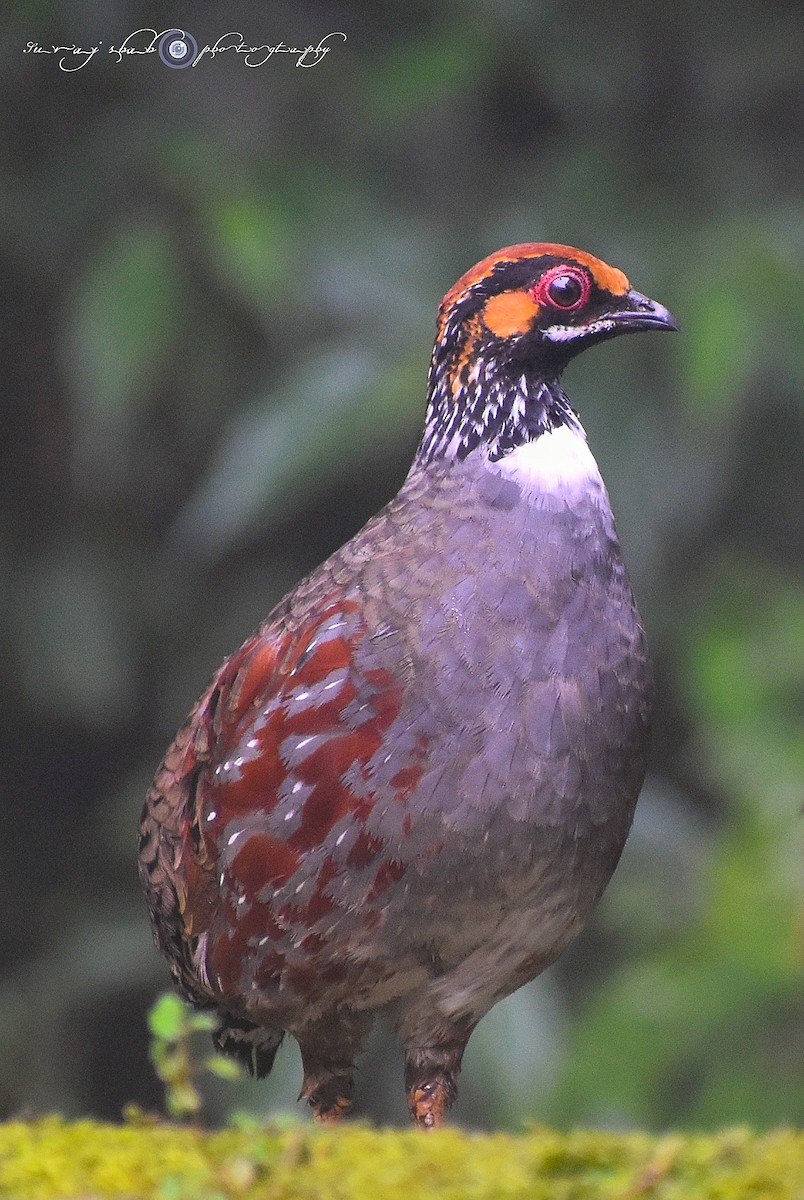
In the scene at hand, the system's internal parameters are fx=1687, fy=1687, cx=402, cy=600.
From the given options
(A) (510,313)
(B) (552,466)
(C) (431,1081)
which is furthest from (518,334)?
(C) (431,1081)

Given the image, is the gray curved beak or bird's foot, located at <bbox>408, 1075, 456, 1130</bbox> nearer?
bird's foot, located at <bbox>408, 1075, 456, 1130</bbox>

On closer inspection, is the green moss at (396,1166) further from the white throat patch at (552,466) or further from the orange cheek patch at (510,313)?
the orange cheek patch at (510,313)

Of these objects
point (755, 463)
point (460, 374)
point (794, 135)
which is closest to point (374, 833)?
point (460, 374)

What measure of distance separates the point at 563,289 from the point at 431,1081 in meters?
1.36

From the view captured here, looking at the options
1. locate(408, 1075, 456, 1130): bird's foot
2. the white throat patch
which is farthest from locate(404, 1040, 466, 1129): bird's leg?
the white throat patch

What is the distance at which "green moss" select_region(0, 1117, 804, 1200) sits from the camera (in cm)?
163

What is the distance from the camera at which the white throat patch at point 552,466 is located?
2.82 meters

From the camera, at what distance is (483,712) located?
2.59 metres

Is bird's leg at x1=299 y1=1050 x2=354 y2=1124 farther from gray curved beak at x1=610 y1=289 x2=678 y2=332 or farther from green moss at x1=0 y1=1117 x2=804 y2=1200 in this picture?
gray curved beak at x1=610 y1=289 x2=678 y2=332

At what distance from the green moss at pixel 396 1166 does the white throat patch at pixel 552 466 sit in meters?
1.27

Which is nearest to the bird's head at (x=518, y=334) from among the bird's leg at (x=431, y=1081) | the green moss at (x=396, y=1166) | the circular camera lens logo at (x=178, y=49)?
the bird's leg at (x=431, y=1081)

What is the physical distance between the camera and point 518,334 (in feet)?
9.46

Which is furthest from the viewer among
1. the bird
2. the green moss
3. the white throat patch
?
the white throat patch

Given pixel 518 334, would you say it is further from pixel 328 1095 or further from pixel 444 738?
pixel 328 1095
